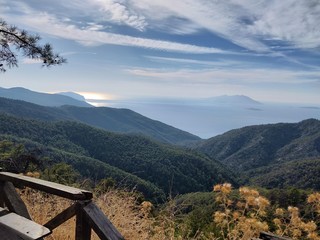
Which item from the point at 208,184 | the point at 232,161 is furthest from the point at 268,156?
the point at 208,184

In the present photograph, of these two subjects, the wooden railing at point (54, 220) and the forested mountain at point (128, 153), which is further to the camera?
the forested mountain at point (128, 153)

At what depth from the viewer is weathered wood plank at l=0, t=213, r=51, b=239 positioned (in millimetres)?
1574

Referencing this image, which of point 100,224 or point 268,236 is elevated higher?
point 100,224

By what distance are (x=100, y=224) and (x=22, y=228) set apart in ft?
1.70

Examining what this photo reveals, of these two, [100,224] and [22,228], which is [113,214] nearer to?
[100,224]

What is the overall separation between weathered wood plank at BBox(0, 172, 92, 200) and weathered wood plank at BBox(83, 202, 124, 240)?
0.26ft

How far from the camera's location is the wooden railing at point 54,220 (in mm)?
1644

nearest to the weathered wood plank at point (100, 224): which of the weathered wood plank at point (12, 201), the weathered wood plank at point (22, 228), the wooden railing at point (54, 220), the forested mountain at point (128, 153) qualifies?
the wooden railing at point (54, 220)

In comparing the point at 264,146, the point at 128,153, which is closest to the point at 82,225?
the point at 128,153

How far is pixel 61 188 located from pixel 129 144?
103 meters

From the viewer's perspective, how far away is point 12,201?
2.58m

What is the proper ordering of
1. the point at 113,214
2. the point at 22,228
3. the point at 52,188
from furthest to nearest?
the point at 113,214 → the point at 52,188 → the point at 22,228

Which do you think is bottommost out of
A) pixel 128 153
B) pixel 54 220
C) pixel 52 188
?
pixel 128 153

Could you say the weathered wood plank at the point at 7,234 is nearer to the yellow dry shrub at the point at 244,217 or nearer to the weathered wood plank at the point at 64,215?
the weathered wood plank at the point at 64,215
